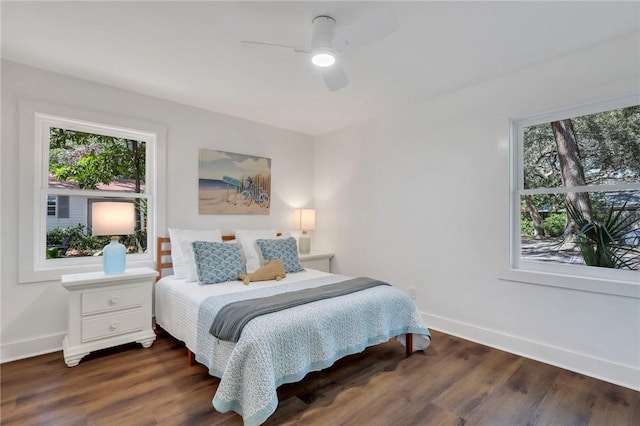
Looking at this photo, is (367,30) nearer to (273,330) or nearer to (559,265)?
(273,330)

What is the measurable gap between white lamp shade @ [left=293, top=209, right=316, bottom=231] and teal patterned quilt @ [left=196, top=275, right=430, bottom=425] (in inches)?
70.4

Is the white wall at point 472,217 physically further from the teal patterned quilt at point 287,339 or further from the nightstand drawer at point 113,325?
the nightstand drawer at point 113,325

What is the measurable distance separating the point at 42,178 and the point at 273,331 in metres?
2.57

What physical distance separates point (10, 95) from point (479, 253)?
4.32 metres

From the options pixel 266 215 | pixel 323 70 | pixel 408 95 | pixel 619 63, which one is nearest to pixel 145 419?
pixel 323 70

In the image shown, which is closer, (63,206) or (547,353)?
(547,353)

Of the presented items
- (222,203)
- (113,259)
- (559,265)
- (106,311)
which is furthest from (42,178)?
(559,265)

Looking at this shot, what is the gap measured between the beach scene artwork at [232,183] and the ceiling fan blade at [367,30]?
2.34 metres

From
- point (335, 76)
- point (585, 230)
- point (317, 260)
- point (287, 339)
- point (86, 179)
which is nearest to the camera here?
point (287, 339)

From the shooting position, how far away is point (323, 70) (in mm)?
2156

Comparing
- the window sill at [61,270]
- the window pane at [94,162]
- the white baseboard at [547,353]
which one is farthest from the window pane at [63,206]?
the white baseboard at [547,353]

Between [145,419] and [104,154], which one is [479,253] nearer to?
[145,419]

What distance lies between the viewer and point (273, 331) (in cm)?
188

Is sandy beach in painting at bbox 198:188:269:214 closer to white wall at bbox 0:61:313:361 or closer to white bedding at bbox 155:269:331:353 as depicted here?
white wall at bbox 0:61:313:361
